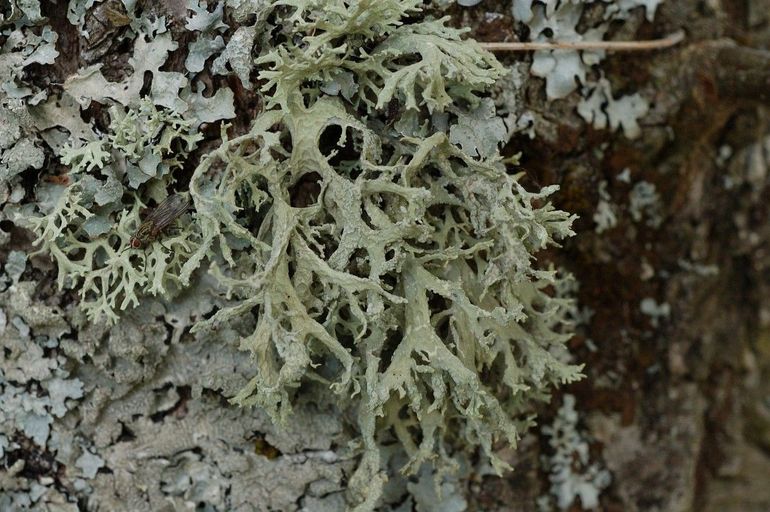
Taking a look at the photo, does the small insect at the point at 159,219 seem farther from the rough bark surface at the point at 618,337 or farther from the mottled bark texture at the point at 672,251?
the mottled bark texture at the point at 672,251

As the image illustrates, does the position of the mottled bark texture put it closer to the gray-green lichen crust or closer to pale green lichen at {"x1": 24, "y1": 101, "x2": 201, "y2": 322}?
the gray-green lichen crust

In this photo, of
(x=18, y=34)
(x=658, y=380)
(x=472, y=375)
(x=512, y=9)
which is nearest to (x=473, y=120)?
(x=512, y=9)

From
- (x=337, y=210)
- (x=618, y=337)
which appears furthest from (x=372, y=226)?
(x=618, y=337)

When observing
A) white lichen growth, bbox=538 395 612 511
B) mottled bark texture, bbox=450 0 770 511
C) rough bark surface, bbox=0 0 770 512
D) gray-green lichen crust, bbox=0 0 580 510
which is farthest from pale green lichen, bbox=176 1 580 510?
white lichen growth, bbox=538 395 612 511

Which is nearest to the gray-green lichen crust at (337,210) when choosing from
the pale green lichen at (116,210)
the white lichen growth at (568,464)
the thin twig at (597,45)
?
the pale green lichen at (116,210)

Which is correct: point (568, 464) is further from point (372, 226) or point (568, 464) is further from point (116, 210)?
point (116, 210)
